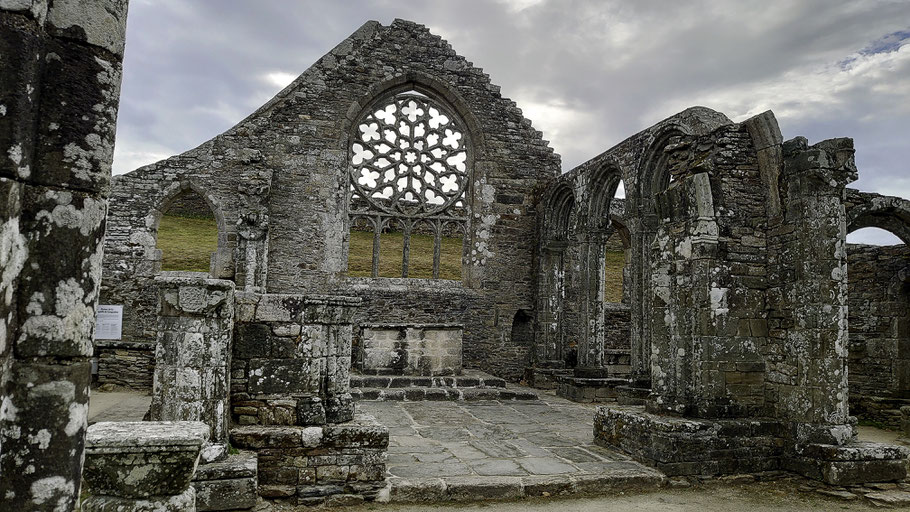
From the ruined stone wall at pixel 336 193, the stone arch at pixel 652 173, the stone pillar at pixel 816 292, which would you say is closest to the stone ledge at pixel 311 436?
the stone pillar at pixel 816 292

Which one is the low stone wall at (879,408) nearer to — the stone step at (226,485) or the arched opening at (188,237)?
the stone step at (226,485)

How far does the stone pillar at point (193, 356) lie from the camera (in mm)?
3900

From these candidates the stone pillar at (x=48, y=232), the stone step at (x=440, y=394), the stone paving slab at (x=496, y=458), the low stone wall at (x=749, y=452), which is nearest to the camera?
the stone pillar at (x=48, y=232)

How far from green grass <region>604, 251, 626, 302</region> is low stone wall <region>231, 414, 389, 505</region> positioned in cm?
1903

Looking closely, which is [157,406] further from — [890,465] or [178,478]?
[890,465]

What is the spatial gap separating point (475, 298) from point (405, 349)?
3.20 m

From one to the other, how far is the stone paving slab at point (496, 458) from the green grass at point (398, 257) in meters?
14.9

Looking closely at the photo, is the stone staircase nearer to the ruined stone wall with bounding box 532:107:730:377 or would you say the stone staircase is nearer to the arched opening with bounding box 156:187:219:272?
the ruined stone wall with bounding box 532:107:730:377

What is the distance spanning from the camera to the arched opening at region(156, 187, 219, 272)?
22859mm

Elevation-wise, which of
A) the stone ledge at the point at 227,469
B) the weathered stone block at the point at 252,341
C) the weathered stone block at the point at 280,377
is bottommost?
the stone ledge at the point at 227,469

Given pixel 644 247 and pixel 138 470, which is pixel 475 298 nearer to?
pixel 644 247

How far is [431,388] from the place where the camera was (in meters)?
9.46

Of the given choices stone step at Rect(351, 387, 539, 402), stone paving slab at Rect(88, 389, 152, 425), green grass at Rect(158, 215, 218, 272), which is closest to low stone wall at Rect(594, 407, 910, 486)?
stone step at Rect(351, 387, 539, 402)

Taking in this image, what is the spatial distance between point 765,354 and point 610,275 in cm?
2073
